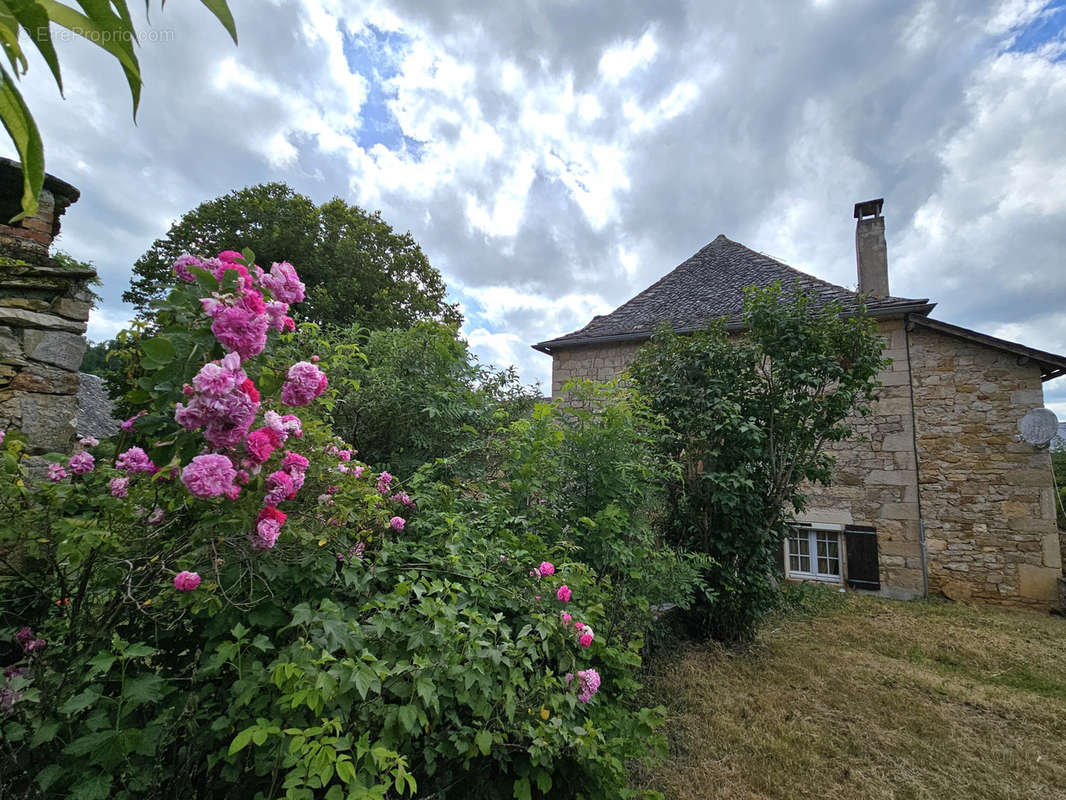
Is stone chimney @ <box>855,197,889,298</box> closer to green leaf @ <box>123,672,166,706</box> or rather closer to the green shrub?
the green shrub

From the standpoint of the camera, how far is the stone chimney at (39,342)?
2119 millimetres

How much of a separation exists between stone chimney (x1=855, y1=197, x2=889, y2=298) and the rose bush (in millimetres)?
9160

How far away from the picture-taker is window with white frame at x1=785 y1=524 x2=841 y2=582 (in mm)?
7148

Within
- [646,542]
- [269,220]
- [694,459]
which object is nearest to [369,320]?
[269,220]

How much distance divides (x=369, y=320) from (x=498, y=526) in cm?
1142

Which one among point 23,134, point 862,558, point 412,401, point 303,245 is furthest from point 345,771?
point 303,245

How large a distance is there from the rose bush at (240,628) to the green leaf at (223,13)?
2.39 ft

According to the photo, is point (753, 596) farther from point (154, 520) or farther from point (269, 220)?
point (269, 220)

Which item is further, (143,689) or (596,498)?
(596,498)

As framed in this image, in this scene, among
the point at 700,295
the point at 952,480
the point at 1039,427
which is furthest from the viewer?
the point at 700,295

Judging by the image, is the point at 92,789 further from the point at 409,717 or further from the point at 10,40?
the point at 10,40

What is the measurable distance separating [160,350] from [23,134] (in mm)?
743

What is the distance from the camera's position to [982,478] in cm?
667

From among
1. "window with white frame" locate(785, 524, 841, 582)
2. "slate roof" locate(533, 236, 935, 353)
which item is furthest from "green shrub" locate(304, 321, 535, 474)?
"window with white frame" locate(785, 524, 841, 582)
